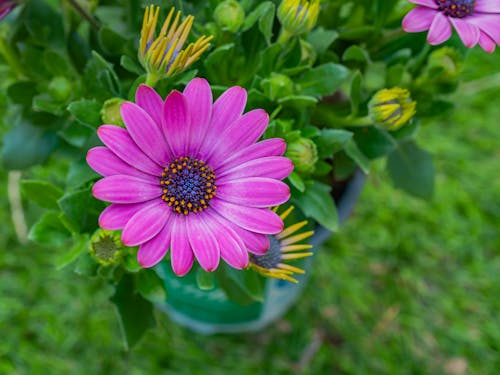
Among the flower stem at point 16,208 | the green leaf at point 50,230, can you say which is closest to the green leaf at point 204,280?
the green leaf at point 50,230

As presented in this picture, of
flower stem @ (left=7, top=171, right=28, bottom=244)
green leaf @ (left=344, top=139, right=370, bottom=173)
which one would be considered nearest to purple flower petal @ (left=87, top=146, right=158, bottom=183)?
green leaf @ (left=344, top=139, right=370, bottom=173)

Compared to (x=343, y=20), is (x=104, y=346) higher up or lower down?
lower down

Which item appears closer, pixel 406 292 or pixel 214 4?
pixel 214 4

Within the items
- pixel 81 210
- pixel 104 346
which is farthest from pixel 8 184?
pixel 81 210

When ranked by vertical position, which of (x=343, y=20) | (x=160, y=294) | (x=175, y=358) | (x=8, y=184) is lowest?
(x=175, y=358)

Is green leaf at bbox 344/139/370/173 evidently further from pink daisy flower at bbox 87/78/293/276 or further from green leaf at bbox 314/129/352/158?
pink daisy flower at bbox 87/78/293/276

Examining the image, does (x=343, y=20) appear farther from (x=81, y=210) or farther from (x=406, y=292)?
(x=406, y=292)
